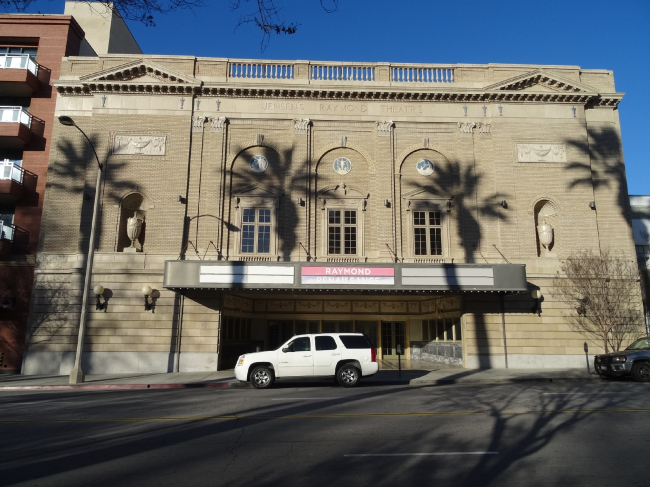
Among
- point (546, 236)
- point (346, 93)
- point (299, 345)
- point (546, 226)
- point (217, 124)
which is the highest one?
point (346, 93)

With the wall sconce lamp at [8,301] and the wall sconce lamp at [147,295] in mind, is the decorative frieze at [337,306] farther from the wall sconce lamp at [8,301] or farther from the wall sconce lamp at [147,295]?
the wall sconce lamp at [8,301]

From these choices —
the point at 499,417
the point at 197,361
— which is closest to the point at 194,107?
the point at 197,361

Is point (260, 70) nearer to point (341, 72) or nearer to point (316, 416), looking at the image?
point (341, 72)

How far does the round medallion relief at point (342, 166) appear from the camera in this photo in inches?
957

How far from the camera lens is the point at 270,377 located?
16.1 meters

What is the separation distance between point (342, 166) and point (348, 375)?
11.7 m

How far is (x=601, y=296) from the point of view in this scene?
2180cm

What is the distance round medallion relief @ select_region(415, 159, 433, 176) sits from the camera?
24406 millimetres

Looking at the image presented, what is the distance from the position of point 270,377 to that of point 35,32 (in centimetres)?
2283

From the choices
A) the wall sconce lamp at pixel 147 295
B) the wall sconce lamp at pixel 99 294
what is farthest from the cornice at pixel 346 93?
the wall sconce lamp at pixel 147 295

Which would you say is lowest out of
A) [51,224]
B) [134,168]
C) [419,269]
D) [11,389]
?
A: [11,389]

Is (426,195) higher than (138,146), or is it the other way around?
(138,146)

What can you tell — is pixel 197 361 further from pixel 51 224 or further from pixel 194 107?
pixel 194 107

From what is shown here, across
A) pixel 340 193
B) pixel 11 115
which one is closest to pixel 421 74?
pixel 340 193
